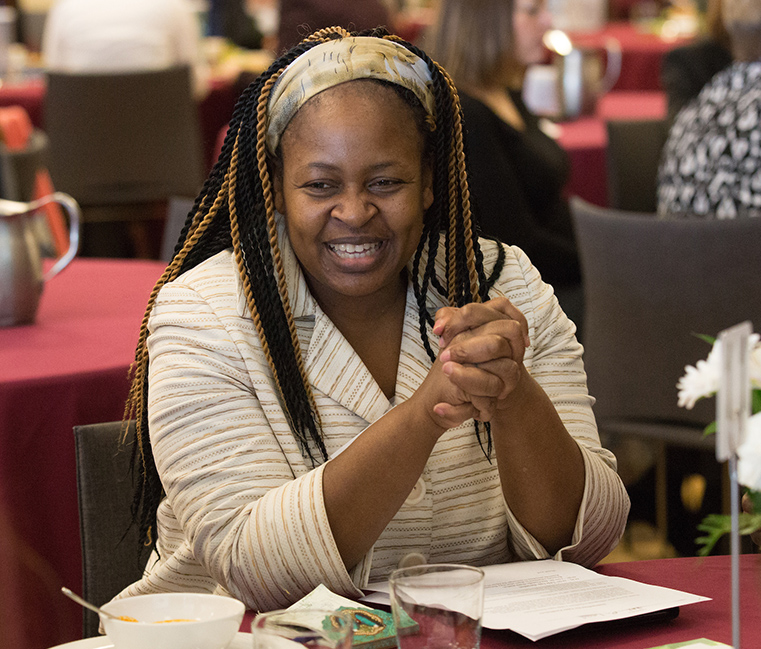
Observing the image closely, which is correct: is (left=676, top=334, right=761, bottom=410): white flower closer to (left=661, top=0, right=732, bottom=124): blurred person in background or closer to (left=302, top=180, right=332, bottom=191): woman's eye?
(left=302, top=180, right=332, bottom=191): woman's eye

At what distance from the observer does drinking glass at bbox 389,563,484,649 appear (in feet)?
3.27

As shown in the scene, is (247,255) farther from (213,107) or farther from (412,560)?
(213,107)

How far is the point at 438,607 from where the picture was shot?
39.3 inches

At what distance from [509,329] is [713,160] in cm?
189

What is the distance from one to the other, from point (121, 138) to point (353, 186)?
3.64 meters

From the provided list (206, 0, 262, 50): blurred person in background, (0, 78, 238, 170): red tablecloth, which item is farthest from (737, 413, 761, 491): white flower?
(206, 0, 262, 50): blurred person in background

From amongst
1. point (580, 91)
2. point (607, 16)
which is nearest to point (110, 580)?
point (580, 91)

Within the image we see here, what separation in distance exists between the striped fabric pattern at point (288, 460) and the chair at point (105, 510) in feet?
0.50

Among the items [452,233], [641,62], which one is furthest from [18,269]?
[641,62]

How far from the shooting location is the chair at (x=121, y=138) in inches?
189

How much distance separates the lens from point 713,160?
3029 millimetres

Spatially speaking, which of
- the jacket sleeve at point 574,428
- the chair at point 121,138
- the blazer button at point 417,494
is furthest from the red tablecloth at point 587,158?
the blazer button at point 417,494

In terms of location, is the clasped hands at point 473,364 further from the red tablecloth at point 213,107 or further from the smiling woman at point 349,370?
the red tablecloth at point 213,107

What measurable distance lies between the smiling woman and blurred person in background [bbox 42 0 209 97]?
371 centimetres
